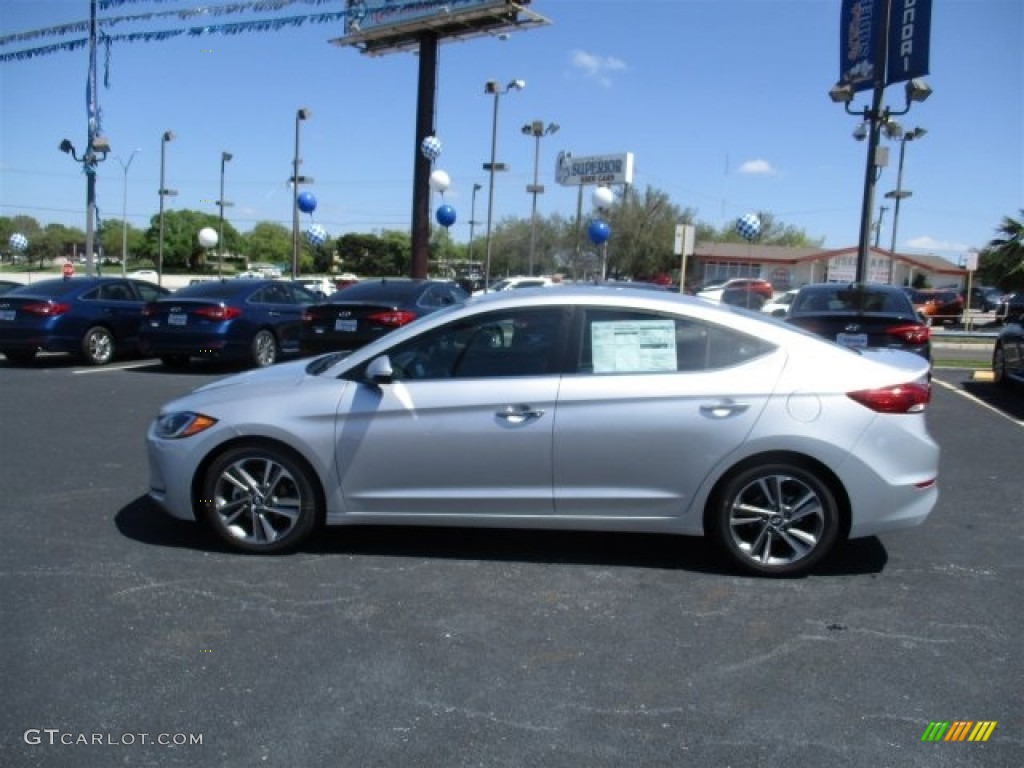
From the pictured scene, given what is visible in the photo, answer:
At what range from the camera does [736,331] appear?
15.4 ft

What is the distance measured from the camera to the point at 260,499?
4.80 m

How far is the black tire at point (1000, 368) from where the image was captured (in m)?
12.3

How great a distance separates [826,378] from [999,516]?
2.34 meters

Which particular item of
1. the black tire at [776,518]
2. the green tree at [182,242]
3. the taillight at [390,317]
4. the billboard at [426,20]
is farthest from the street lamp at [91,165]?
the green tree at [182,242]

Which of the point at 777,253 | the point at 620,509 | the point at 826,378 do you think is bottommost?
the point at 620,509

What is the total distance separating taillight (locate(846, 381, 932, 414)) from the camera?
4.50 meters

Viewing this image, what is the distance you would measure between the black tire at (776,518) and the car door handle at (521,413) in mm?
1042

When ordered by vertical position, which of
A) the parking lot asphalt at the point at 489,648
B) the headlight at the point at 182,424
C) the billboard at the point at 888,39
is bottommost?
the parking lot asphalt at the point at 489,648

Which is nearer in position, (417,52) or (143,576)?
(143,576)

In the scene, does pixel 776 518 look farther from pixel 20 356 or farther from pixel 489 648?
pixel 20 356

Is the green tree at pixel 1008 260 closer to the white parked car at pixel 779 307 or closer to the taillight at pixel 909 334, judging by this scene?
the white parked car at pixel 779 307

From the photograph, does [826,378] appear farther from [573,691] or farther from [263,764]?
[263,764]

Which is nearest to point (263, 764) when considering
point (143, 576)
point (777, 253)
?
point (143, 576)

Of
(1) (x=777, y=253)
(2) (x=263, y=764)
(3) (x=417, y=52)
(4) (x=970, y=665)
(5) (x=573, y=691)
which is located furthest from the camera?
(1) (x=777, y=253)
